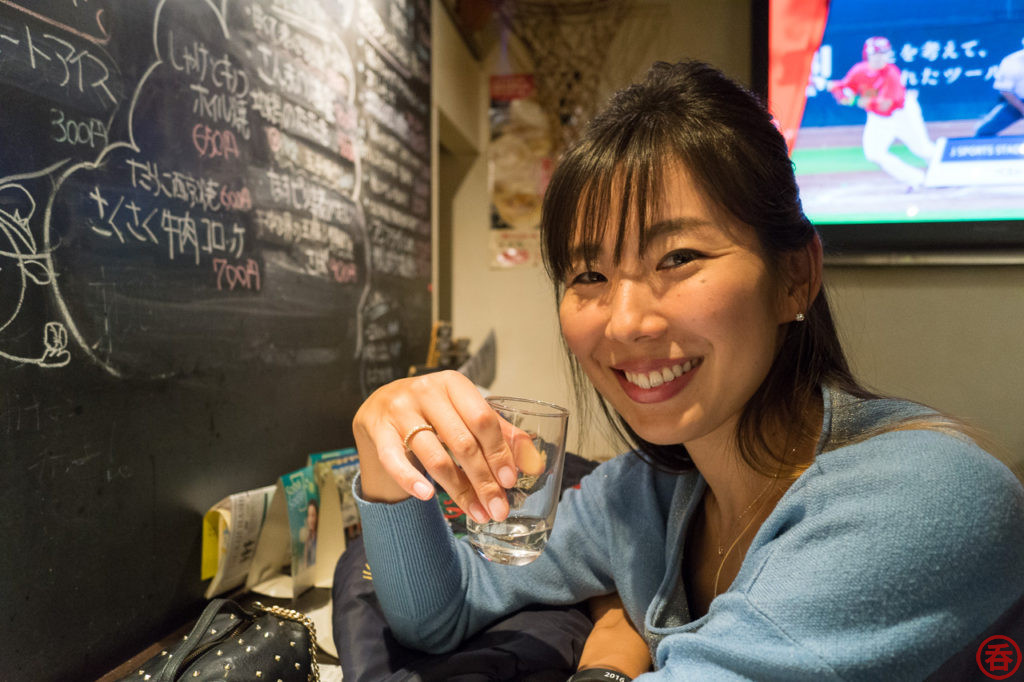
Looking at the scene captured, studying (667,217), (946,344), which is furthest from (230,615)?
(946,344)

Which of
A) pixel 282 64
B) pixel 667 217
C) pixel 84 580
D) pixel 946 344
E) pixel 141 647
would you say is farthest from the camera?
pixel 946 344

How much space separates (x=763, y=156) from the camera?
79 centimetres

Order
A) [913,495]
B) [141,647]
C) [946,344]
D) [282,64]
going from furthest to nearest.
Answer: [946,344], [282,64], [141,647], [913,495]

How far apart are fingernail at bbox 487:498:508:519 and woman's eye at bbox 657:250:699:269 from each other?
1.17 feet

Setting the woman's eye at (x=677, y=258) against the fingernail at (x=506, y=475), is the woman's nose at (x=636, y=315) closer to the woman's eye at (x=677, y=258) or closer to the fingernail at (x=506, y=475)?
the woman's eye at (x=677, y=258)

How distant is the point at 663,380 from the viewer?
80cm

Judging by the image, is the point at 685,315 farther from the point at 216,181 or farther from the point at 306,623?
the point at 216,181

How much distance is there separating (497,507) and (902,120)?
7.66 ft

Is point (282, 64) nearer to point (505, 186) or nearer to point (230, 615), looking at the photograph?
point (230, 615)

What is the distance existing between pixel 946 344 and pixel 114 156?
255 cm

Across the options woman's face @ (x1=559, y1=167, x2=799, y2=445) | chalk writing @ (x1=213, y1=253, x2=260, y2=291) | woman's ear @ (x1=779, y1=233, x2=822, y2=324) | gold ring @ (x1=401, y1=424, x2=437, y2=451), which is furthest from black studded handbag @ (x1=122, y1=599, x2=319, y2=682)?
woman's ear @ (x1=779, y1=233, x2=822, y2=324)

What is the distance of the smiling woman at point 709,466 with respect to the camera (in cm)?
57

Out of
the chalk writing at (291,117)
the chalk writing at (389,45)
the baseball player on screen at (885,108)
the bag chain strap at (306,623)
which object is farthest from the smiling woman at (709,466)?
the baseball player on screen at (885,108)

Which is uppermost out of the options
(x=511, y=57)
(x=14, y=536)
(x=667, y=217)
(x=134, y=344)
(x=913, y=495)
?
(x=511, y=57)
